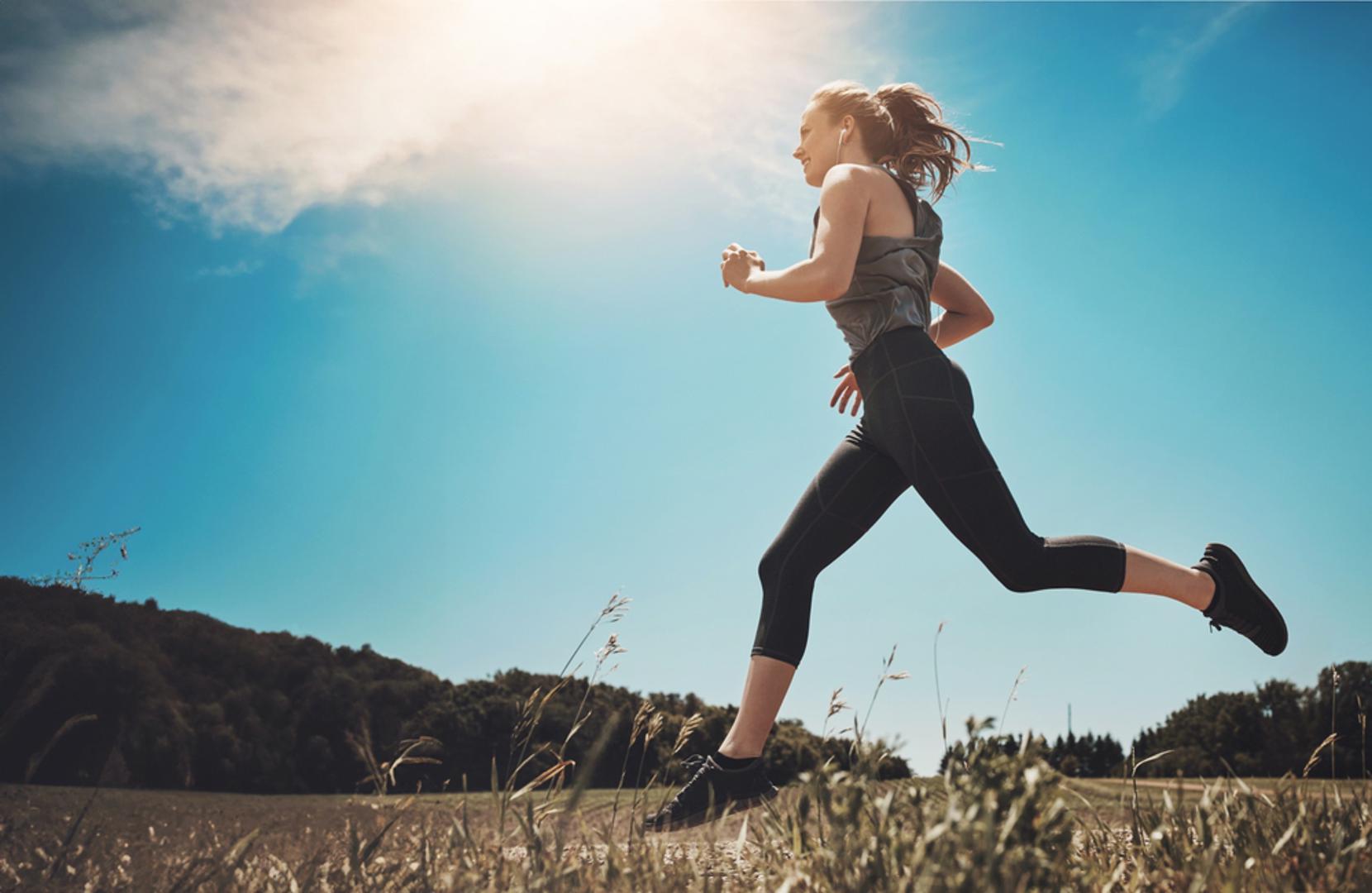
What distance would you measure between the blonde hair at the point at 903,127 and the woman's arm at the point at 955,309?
0.33 m

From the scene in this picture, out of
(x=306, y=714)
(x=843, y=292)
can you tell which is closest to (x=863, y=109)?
(x=843, y=292)

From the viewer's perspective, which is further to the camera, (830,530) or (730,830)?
(730,830)

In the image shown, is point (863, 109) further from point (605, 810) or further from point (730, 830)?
point (605, 810)

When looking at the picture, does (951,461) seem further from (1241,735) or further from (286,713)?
(1241,735)

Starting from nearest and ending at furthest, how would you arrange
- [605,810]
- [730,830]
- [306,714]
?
[730,830]
[605,810]
[306,714]

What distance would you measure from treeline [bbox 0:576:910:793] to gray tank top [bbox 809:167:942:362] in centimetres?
215

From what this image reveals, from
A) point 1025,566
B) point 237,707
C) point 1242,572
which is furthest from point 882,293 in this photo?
point 237,707

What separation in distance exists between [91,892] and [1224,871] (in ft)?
8.50

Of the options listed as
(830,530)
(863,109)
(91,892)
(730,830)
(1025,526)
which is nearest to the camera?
(91,892)

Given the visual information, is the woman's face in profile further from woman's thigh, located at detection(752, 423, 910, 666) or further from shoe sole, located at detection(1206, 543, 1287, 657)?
shoe sole, located at detection(1206, 543, 1287, 657)

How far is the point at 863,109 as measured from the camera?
336 cm

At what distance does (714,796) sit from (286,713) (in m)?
4.31

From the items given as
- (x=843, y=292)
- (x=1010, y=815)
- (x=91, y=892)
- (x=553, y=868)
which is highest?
(x=843, y=292)

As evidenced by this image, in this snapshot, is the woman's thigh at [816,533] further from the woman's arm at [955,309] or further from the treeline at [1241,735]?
the treeline at [1241,735]
